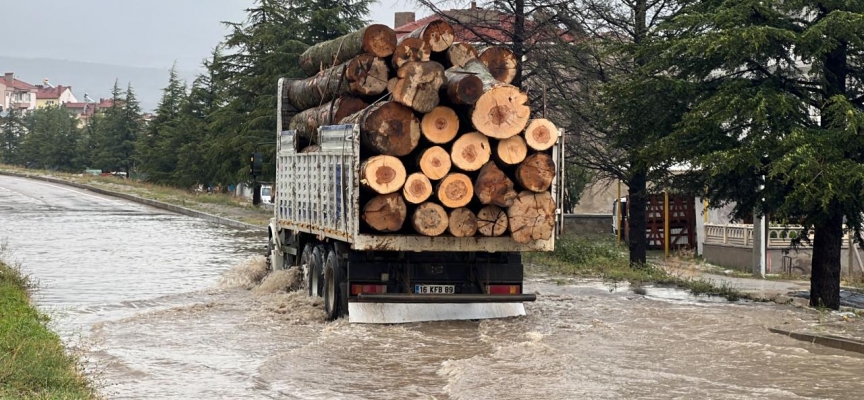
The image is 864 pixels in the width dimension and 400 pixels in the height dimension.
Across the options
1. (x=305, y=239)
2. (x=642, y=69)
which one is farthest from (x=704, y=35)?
(x=305, y=239)

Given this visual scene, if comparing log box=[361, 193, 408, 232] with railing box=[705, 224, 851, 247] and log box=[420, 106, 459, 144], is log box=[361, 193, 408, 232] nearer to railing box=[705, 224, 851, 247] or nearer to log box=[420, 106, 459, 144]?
log box=[420, 106, 459, 144]

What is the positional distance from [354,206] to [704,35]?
5.69 m

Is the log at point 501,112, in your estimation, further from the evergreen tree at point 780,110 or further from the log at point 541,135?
the evergreen tree at point 780,110

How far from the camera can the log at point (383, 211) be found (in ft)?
41.5

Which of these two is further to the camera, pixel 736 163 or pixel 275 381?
pixel 736 163

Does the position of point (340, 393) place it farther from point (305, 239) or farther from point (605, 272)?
point (605, 272)

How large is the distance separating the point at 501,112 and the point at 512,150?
1.52 feet

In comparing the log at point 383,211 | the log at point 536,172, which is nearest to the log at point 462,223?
the log at point 383,211

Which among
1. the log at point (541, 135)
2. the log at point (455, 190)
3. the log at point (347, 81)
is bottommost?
the log at point (455, 190)

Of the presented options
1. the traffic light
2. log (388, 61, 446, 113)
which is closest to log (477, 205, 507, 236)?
log (388, 61, 446, 113)

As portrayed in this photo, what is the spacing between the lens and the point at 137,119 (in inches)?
3105

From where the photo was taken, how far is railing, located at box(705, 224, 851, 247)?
30.2 meters

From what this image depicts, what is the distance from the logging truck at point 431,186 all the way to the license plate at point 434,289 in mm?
12

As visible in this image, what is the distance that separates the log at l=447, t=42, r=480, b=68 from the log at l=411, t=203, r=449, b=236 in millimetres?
2318
